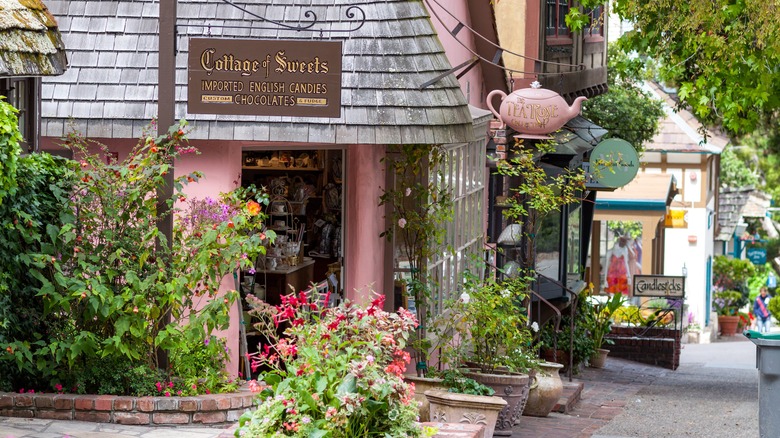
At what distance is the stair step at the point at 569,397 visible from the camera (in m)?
13.1

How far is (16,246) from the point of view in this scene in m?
8.16

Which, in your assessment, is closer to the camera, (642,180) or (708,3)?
(708,3)

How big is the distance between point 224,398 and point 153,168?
1.59 metres

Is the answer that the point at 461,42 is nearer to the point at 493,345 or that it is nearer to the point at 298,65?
the point at 493,345

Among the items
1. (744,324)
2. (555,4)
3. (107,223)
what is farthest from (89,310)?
(744,324)

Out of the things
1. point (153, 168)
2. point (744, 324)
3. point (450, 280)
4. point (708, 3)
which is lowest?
point (744, 324)

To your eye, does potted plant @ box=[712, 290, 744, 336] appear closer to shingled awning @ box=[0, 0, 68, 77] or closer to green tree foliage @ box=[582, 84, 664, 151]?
green tree foliage @ box=[582, 84, 664, 151]

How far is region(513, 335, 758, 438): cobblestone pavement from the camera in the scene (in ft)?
40.0

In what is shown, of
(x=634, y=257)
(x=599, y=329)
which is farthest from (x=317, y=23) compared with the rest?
(x=634, y=257)

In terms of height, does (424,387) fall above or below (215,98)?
below

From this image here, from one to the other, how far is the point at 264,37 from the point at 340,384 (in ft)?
15.2

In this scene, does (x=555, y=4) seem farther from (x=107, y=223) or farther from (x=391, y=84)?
(x=107, y=223)

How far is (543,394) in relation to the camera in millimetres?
12359

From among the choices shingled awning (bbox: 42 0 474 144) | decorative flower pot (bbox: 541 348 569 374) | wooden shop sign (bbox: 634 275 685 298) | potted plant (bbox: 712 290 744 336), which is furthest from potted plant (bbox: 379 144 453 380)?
potted plant (bbox: 712 290 744 336)
